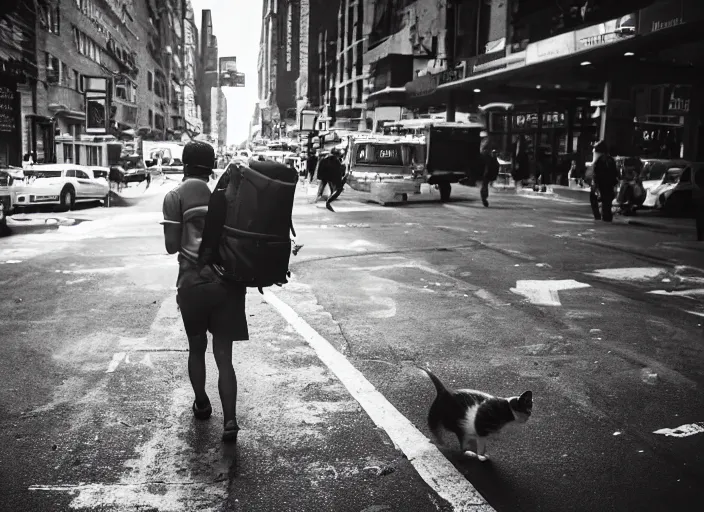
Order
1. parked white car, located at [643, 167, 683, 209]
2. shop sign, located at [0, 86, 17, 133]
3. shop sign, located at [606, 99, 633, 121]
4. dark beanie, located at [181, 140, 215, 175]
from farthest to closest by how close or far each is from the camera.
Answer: shop sign, located at [0, 86, 17, 133], shop sign, located at [606, 99, 633, 121], parked white car, located at [643, 167, 683, 209], dark beanie, located at [181, 140, 215, 175]

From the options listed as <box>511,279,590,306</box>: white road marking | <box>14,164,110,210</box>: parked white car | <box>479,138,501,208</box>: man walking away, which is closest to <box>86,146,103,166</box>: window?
<box>14,164,110,210</box>: parked white car

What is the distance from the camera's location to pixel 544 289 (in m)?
9.36

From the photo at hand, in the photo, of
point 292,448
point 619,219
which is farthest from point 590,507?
point 619,219

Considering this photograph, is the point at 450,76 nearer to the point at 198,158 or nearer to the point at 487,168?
the point at 487,168

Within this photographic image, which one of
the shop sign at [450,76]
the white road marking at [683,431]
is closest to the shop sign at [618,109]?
the shop sign at [450,76]

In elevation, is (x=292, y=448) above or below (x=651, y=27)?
Answer: below

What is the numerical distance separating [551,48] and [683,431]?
24.9 metres

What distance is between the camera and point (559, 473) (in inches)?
156

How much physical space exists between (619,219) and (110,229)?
12799mm

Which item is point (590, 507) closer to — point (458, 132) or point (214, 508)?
point (214, 508)

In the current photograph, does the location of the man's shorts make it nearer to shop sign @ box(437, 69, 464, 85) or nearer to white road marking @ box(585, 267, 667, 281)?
white road marking @ box(585, 267, 667, 281)

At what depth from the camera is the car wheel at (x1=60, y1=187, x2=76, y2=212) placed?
21.5 metres

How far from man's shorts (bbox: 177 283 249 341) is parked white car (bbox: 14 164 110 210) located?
1707cm

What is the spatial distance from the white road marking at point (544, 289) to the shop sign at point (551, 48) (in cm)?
1843
